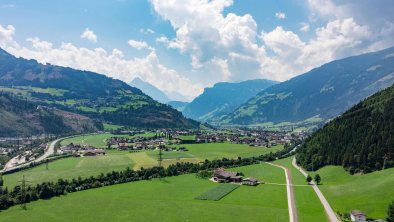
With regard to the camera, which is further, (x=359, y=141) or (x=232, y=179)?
(x=359, y=141)

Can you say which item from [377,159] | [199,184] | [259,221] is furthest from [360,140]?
[259,221]

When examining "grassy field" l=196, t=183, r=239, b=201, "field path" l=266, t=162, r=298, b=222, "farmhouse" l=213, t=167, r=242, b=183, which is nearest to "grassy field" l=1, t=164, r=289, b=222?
"field path" l=266, t=162, r=298, b=222

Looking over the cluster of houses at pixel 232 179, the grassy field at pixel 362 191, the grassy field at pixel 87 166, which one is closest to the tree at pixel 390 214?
the grassy field at pixel 362 191

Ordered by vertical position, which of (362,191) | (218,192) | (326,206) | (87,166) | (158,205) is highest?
(87,166)

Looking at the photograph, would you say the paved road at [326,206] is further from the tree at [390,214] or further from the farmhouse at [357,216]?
the tree at [390,214]

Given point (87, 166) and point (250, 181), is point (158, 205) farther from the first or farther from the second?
point (87, 166)

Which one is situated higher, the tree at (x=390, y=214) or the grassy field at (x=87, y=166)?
the grassy field at (x=87, y=166)

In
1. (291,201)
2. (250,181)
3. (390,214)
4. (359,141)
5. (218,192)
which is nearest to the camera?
(390,214)

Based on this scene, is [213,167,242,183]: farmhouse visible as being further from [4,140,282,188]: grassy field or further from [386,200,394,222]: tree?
[386,200,394,222]: tree

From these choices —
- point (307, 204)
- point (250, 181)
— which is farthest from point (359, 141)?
point (307, 204)
